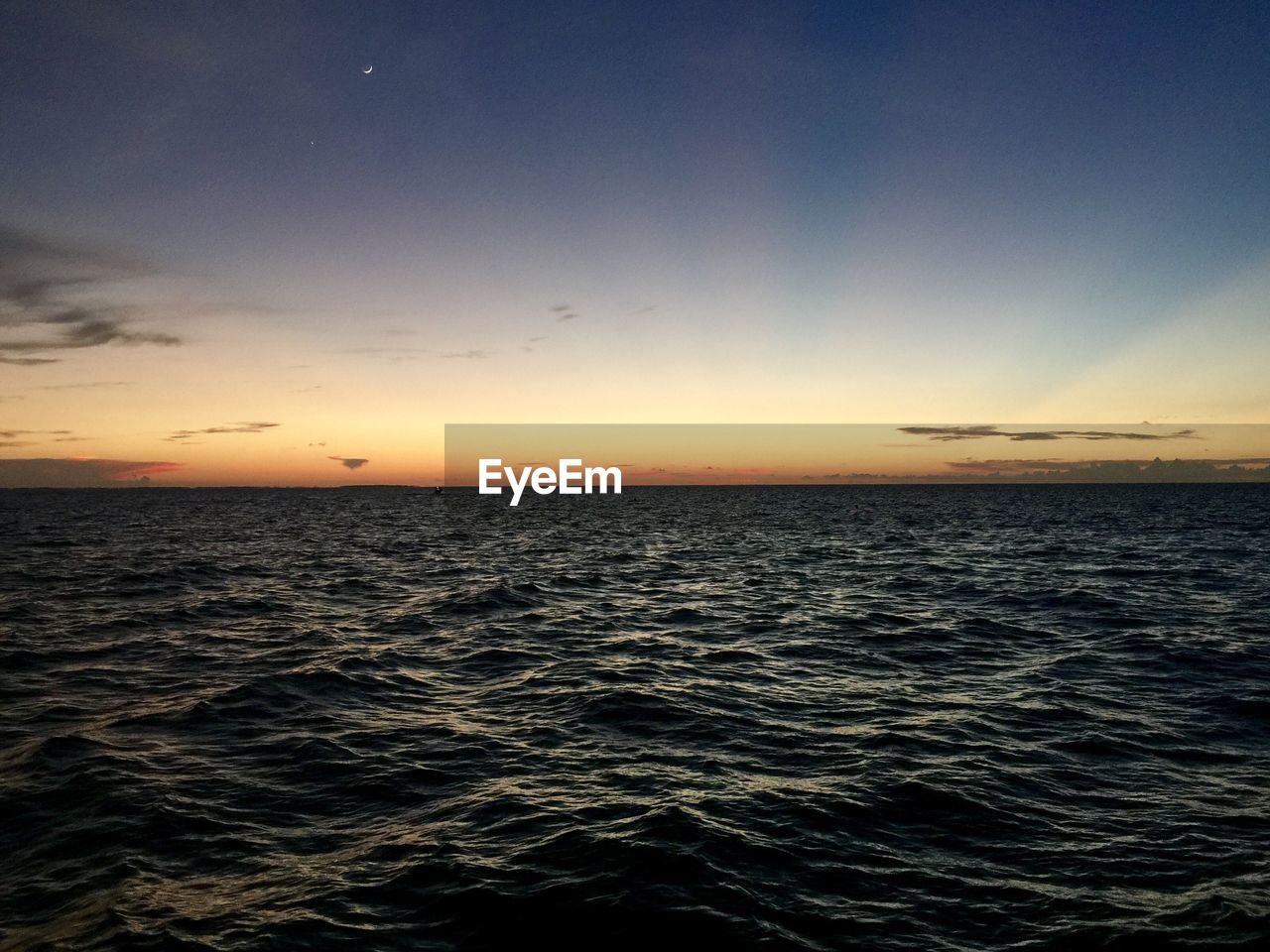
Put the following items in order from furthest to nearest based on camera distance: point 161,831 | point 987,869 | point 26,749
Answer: point 26,749 → point 161,831 → point 987,869

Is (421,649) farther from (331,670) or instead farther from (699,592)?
(699,592)

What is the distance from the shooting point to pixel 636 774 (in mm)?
13969

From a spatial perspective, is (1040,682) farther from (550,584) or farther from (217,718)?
(550,584)

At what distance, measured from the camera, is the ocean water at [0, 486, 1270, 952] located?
9.44 m

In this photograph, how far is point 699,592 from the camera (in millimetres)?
37156

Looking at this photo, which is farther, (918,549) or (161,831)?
(918,549)

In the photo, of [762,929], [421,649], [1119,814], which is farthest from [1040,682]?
[421,649]

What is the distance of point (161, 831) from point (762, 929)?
911 cm

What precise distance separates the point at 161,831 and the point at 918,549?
54419mm

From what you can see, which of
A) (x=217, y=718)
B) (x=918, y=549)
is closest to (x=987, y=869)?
(x=217, y=718)

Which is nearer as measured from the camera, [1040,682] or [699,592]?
[1040,682]

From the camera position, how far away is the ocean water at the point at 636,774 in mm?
9438

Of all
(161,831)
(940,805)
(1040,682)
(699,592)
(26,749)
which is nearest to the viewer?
(161,831)

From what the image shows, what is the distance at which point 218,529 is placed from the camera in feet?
276
